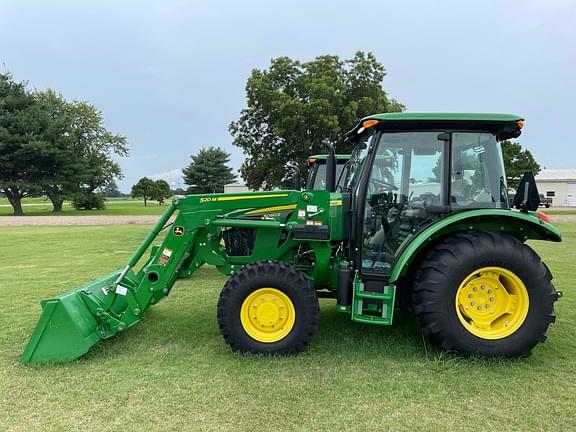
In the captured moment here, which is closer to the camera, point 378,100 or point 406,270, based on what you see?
point 406,270

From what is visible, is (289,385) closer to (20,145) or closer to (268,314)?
(268,314)

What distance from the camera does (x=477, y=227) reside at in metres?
3.94

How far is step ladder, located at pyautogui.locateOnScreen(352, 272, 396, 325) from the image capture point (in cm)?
381

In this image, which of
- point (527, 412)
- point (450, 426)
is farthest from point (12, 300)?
point (527, 412)

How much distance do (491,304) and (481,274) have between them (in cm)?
30

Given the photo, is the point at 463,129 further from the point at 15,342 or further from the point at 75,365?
the point at 15,342

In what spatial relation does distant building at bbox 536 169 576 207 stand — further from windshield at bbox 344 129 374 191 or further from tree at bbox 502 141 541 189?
windshield at bbox 344 129 374 191

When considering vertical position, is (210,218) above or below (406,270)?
above

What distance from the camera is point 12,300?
5.96 metres

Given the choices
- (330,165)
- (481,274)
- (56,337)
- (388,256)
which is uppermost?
(330,165)

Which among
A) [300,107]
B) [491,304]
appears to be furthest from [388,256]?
[300,107]

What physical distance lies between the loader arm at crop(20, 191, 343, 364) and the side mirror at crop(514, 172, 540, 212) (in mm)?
1639

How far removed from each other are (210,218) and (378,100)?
2330 cm

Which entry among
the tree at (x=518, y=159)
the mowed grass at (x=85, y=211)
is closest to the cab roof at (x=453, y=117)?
the mowed grass at (x=85, y=211)
